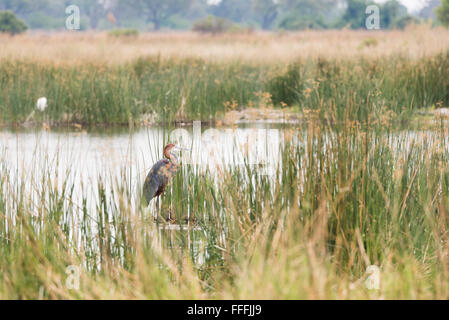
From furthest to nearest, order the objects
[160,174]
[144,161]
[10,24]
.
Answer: [10,24] → [144,161] → [160,174]

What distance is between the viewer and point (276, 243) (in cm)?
231

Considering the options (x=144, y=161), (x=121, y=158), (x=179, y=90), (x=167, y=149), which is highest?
(x=179, y=90)

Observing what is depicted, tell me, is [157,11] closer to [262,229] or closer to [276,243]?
[262,229]

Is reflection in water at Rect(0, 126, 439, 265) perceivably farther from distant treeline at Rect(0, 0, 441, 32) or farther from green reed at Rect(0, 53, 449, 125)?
distant treeline at Rect(0, 0, 441, 32)

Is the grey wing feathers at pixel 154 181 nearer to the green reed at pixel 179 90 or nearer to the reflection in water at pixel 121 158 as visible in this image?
the reflection in water at pixel 121 158

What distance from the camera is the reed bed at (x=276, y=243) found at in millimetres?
2191

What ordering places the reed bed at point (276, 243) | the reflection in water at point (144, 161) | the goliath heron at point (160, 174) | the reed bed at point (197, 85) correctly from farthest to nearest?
1. the reed bed at point (197, 85)
2. the goliath heron at point (160, 174)
3. the reflection in water at point (144, 161)
4. the reed bed at point (276, 243)

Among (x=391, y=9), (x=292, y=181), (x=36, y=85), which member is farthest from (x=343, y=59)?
(x=391, y=9)

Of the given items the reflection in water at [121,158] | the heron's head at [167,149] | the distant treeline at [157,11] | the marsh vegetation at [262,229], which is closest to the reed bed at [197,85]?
the reflection in water at [121,158]

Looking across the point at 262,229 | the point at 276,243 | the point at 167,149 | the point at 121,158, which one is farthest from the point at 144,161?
the point at 121,158

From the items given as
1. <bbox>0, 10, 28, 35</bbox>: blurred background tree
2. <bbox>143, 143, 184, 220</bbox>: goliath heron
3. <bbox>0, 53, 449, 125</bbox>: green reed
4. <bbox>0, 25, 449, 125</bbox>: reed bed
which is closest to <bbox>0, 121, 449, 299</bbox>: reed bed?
<bbox>143, 143, 184, 220</bbox>: goliath heron

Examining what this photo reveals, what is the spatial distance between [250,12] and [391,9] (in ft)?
82.6

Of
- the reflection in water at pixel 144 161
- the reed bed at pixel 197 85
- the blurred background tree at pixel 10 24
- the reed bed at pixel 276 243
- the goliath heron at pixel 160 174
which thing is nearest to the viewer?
the reed bed at pixel 276 243

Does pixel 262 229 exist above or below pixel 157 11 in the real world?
below
